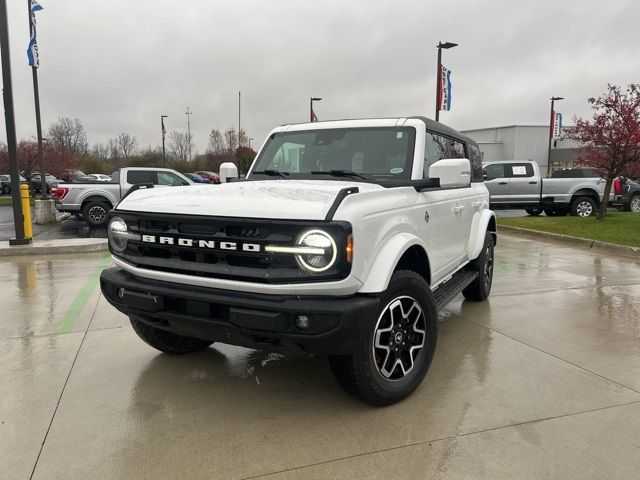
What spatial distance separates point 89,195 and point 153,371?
11.3 m

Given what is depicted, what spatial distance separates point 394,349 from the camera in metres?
3.24

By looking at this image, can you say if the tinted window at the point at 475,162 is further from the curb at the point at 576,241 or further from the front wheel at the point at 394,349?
the curb at the point at 576,241

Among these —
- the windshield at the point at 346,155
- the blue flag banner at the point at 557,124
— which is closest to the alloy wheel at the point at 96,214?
the windshield at the point at 346,155

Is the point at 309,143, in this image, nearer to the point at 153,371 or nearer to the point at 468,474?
the point at 153,371

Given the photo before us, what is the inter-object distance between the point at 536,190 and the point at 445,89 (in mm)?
5659

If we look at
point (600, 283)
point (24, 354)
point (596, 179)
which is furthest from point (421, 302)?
point (596, 179)

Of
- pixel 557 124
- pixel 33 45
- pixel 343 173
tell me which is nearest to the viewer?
pixel 343 173

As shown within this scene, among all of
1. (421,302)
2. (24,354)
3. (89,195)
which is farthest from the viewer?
(89,195)

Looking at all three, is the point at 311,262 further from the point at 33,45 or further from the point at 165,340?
the point at 33,45

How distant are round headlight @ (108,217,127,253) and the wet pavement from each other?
990 mm

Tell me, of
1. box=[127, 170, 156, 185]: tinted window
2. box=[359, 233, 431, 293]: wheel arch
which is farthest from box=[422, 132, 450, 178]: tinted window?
box=[127, 170, 156, 185]: tinted window

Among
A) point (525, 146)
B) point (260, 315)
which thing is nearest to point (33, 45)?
point (260, 315)

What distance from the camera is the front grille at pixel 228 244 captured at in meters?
2.70

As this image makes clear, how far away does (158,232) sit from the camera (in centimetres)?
316
